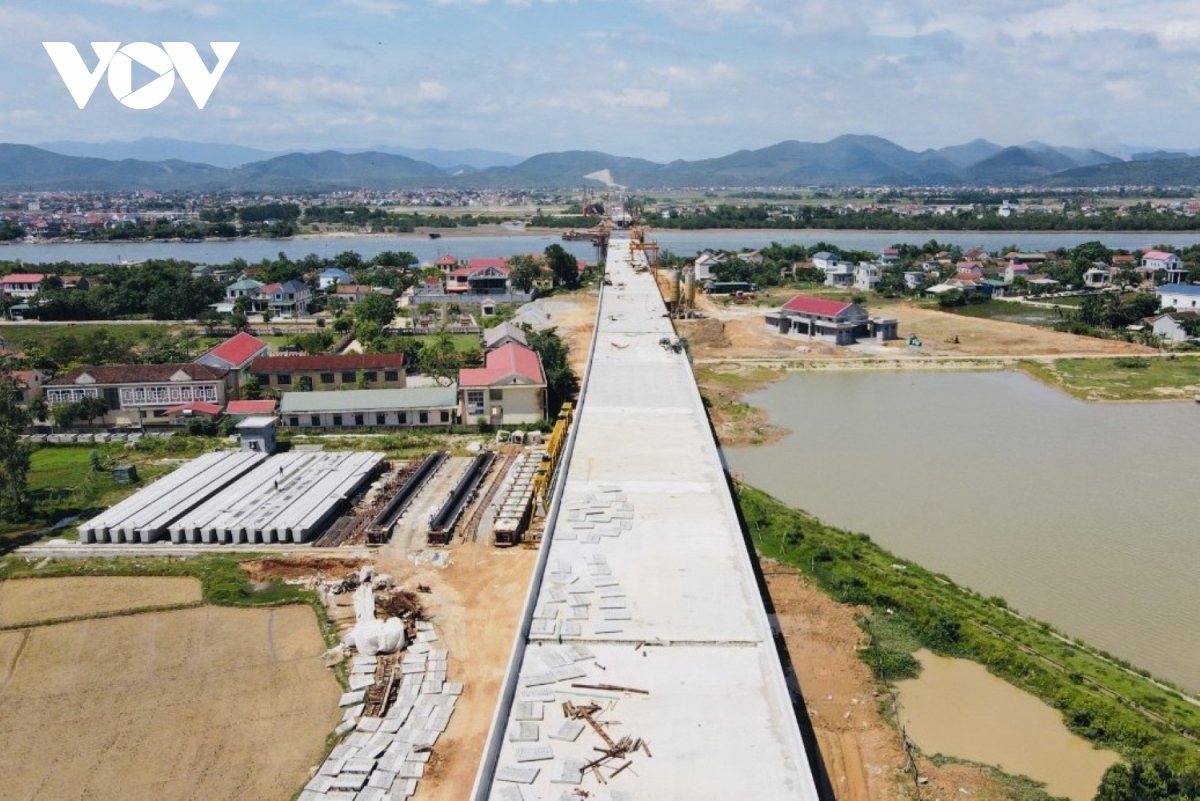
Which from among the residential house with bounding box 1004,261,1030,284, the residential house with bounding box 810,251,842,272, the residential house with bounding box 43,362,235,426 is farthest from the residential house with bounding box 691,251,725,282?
the residential house with bounding box 43,362,235,426

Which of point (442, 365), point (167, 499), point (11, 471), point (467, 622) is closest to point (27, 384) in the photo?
point (11, 471)

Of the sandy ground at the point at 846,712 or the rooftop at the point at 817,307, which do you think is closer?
the sandy ground at the point at 846,712

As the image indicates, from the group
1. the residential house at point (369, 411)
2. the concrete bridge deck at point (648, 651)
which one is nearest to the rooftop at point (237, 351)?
the residential house at point (369, 411)

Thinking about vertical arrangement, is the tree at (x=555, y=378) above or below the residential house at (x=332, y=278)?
below

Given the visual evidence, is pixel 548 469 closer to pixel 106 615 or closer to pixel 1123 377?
pixel 106 615

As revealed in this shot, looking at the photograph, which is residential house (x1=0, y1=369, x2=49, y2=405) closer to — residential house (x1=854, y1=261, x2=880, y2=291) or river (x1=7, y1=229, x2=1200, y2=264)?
residential house (x1=854, y1=261, x2=880, y2=291)

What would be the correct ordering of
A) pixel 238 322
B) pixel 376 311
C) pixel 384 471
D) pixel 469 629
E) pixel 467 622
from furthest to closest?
pixel 238 322
pixel 376 311
pixel 384 471
pixel 467 622
pixel 469 629

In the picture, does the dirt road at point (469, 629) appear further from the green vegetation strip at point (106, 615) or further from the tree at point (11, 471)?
the tree at point (11, 471)
